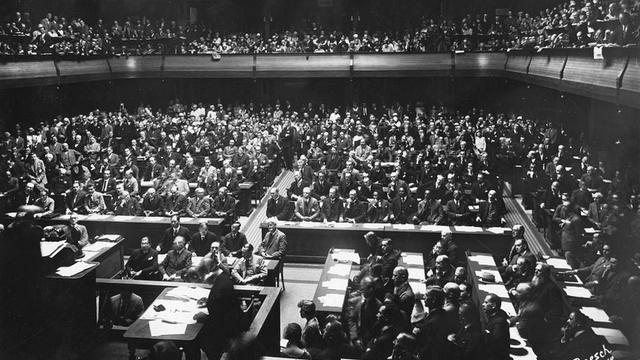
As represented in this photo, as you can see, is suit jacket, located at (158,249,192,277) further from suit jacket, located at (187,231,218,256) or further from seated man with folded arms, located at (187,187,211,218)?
seated man with folded arms, located at (187,187,211,218)

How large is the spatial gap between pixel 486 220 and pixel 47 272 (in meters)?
9.75

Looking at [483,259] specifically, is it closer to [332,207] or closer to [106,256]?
[332,207]

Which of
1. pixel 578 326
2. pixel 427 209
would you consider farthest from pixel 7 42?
pixel 578 326

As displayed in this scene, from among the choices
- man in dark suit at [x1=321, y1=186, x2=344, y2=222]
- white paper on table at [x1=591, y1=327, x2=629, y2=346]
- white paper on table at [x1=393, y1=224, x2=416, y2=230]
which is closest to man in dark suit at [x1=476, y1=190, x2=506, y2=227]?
white paper on table at [x1=393, y1=224, x2=416, y2=230]

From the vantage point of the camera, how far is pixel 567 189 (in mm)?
14141

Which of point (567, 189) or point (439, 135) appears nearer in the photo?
point (567, 189)

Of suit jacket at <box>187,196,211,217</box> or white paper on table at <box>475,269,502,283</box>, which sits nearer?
white paper on table at <box>475,269,502,283</box>

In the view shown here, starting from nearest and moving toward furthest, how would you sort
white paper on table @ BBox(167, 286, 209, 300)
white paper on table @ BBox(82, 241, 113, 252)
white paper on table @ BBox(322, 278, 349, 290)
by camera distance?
1. white paper on table @ BBox(167, 286, 209, 300)
2. white paper on table @ BBox(322, 278, 349, 290)
3. white paper on table @ BBox(82, 241, 113, 252)

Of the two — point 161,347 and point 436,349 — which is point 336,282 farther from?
point 161,347

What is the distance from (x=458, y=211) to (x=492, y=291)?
4.24 m

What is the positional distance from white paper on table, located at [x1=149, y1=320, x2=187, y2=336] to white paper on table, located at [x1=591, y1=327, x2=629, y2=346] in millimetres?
5499

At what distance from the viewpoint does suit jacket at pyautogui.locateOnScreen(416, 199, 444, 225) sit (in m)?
Result: 13.0

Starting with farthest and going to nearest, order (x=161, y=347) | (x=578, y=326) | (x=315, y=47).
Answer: (x=315, y=47) → (x=578, y=326) → (x=161, y=347)

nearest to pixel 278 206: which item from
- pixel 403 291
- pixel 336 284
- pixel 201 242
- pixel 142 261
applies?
pixel 201 242
